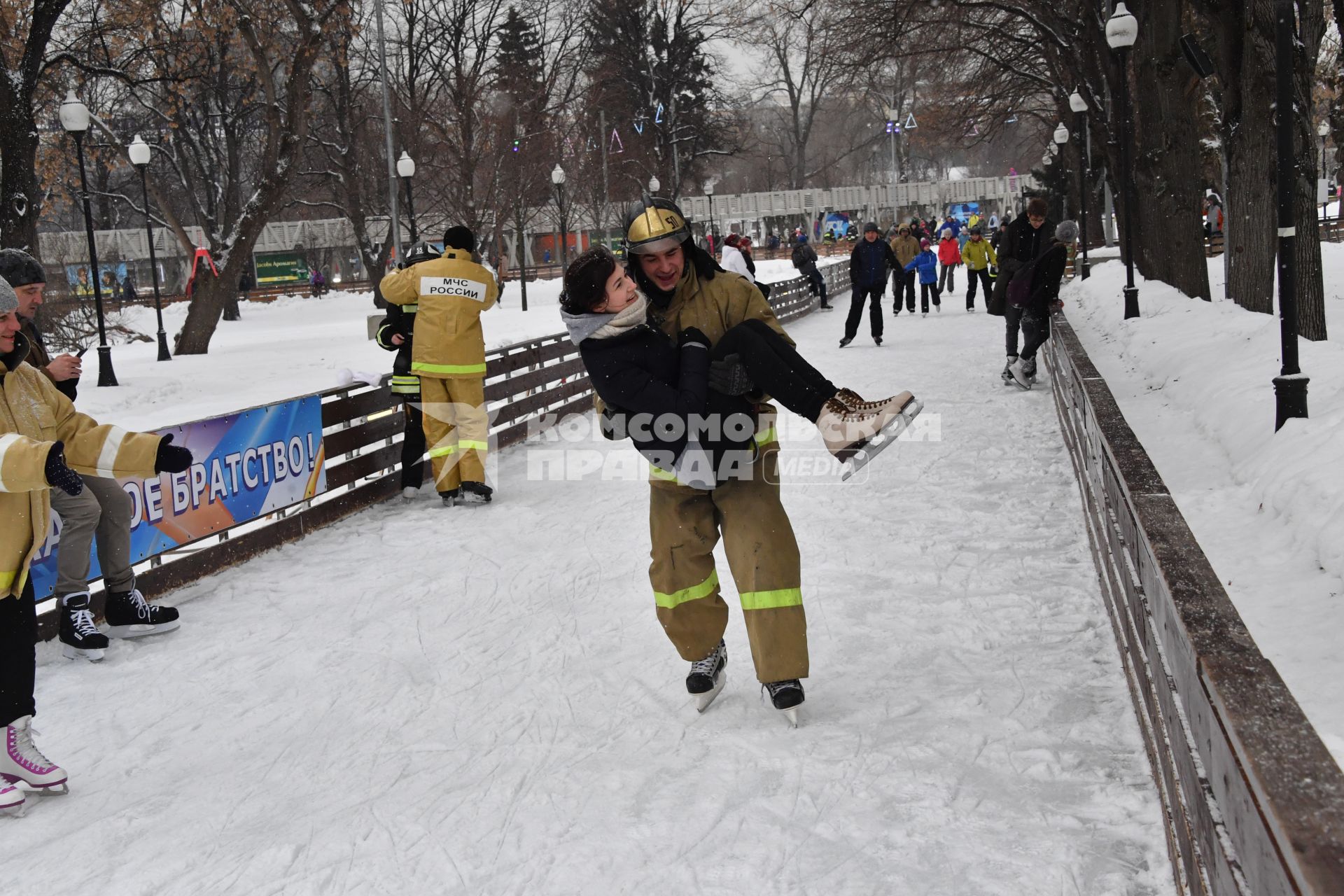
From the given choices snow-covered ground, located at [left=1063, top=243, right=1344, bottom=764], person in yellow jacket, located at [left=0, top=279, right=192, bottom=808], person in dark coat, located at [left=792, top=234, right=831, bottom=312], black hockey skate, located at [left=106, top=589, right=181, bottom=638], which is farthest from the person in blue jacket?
person in yellow jacket, located at [left=0, top=279, right=192, bottom=808]

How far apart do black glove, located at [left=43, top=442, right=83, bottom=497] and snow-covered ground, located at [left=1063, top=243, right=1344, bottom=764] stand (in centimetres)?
379

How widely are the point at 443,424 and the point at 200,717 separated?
380cm

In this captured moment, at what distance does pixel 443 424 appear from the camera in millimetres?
8297

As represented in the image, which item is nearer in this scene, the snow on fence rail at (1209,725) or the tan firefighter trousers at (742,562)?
the snow on fence rail at (1209,725)

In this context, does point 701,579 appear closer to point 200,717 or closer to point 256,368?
point 200,717

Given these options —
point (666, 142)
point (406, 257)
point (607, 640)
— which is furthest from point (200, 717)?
point (666, 142)

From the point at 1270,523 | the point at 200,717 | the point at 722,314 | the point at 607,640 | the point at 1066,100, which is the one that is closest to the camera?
the point at 722,314

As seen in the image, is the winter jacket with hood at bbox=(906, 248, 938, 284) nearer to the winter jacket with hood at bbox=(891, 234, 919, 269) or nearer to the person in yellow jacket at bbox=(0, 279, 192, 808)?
the winter jacket with hood at bbox=(891, 234, 919, 269)

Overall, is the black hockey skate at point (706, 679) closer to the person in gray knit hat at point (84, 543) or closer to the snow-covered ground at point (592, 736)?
the snow-covered ground at point (592, 736)

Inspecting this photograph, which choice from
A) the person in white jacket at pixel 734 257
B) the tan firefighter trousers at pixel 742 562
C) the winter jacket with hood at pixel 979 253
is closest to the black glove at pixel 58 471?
the tan firefighter trousers at pixel 742 562

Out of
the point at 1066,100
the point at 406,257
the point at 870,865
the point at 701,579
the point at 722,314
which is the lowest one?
the point at 870,865

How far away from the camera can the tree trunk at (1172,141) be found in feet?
47.1

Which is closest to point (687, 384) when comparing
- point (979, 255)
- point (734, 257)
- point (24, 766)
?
point (24, 766)

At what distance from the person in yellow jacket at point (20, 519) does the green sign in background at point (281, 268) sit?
52166mm
